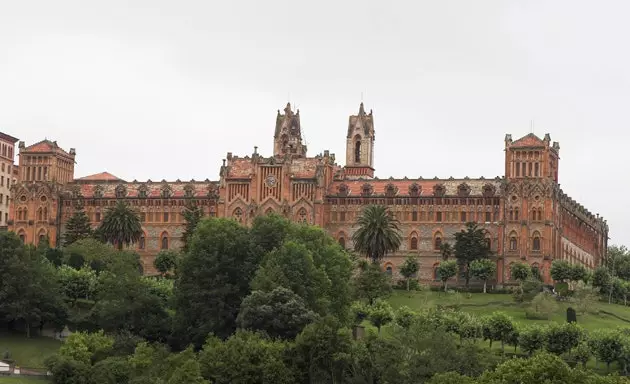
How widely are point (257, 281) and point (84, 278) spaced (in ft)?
87.1

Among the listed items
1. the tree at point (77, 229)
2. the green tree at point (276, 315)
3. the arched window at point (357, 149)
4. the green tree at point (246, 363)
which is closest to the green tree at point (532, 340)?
the green tree at point (276, 315)

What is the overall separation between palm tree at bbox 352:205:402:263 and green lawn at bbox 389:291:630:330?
493 centimetres

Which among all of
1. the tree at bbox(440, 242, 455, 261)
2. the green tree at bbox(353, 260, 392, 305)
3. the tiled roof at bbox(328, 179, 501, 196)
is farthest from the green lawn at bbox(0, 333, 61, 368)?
the tiled roof at bbox(328, 179, 501, 196)

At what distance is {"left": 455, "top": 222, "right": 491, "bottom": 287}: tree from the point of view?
17162cm

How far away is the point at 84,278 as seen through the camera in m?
147

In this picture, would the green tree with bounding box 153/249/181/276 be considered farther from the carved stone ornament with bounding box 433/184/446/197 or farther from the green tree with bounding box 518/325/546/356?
the green tree with bounding box 518/325/546/356

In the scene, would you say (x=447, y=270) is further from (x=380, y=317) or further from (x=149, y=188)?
(x=149, y=188)

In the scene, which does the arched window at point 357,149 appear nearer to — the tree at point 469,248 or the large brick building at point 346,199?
the large brick building at point 346,199

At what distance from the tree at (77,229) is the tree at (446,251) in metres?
39.8

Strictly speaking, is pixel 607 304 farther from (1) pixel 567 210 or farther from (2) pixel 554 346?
(2) pixel 554 346

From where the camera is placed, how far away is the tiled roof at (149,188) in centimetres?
18850

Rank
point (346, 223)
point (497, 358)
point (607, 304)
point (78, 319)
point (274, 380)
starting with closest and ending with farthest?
point (274, 380), point (497, 358), point (78, 319), point (607, 304), point (346, 223)

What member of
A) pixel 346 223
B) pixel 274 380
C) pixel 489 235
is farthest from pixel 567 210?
pixel 274 380

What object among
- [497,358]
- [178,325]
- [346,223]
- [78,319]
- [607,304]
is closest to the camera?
[497,358]
